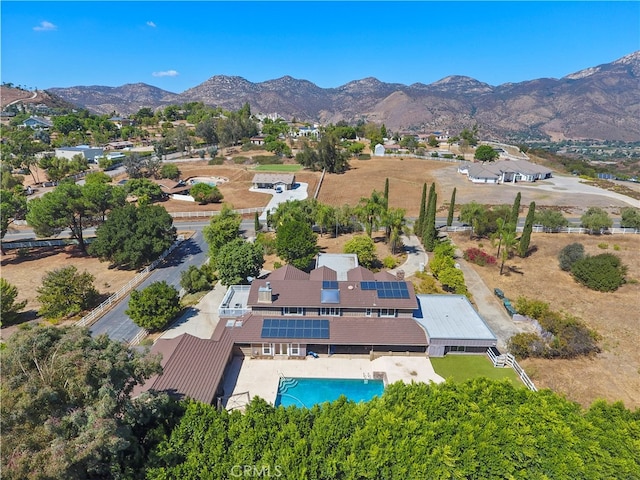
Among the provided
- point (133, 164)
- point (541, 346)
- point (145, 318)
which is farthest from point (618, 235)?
point (133, 164)

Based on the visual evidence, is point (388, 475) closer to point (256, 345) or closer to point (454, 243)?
point (256, 345)

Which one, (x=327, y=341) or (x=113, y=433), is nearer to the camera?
(x=113, y=433)

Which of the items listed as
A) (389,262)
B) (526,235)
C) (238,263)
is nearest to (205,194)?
(238,263)

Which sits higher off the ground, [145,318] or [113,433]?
[113,433]

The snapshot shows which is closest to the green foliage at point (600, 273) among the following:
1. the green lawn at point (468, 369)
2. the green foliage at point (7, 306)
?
the green lawn at point (468, 369)

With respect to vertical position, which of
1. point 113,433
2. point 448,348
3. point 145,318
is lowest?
point 448,348

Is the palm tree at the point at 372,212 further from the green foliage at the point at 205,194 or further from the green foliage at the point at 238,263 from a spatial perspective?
the green foliage at the point at 205,194

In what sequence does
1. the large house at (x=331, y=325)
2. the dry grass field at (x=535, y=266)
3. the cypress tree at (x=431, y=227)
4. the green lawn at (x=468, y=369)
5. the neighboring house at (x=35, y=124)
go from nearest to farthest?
the dry grass field at (x=535, y=266) < the green lawn at (x=468, y=369) < the large house at (x=331, y=325) < the cypress tree at (x=431, y=227) < the neighboring house at (x=35, y=124)
